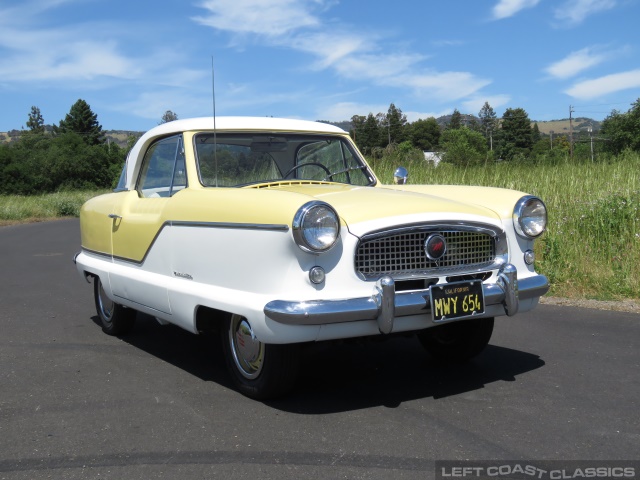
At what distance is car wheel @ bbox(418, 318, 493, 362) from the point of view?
15.9ft

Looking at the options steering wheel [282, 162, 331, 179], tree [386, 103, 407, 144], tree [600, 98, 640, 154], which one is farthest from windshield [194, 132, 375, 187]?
tree [386, 103, 407, 144]

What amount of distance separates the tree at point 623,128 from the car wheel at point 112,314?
136ft

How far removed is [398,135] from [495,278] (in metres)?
107

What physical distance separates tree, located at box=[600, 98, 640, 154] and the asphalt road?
41.5 meters

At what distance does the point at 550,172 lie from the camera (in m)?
11.8

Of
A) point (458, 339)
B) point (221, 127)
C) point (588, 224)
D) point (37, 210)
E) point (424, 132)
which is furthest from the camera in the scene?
point (424, 132)

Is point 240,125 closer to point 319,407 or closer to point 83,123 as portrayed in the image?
point 319,407

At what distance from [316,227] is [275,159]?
1.77m

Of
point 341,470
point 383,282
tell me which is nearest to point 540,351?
point 383,282

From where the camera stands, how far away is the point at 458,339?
4.93 meters

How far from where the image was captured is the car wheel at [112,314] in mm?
5918

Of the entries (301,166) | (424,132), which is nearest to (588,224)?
(301,166)

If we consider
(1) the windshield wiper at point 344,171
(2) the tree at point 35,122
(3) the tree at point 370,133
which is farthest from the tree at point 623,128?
(2) the tree at point 35,122

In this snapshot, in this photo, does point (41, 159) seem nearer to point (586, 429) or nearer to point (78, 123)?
point (78, 123)
